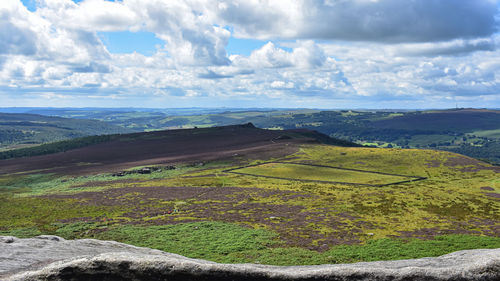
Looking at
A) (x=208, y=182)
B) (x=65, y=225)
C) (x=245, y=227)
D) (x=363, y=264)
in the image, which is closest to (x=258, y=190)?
(x=208, y=182)

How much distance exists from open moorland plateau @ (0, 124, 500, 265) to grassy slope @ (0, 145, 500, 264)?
20 centimetres

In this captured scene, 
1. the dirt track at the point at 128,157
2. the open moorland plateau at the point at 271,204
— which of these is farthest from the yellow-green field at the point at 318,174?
the dirt track at the point at 128,157

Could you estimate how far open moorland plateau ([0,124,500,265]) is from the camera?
4262cm

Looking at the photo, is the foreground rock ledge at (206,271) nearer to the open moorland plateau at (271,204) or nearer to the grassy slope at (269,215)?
the open moorland plateau at (271,204)

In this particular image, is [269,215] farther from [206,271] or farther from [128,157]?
[128,157]

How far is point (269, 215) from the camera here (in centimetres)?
6156

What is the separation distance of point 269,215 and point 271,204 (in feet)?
36.9

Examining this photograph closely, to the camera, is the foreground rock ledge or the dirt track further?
the dirt track

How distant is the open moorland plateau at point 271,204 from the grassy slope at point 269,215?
0.20 metres

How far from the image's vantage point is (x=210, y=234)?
47531mm

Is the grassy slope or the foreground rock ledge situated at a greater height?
the foreground rock ledge

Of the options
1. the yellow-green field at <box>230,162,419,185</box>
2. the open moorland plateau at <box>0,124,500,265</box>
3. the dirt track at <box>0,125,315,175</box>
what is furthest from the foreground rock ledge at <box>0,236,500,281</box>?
the dirt track at <box>0,125,315,175</box>

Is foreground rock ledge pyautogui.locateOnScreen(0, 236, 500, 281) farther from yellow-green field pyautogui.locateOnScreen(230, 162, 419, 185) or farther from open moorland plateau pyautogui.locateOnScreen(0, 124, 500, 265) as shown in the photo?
yellow-green field pyautogui.locateOnScreen(230, 162, 419, 185)

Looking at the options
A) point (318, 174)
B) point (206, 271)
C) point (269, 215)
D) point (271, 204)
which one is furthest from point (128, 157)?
point (206, 271)
